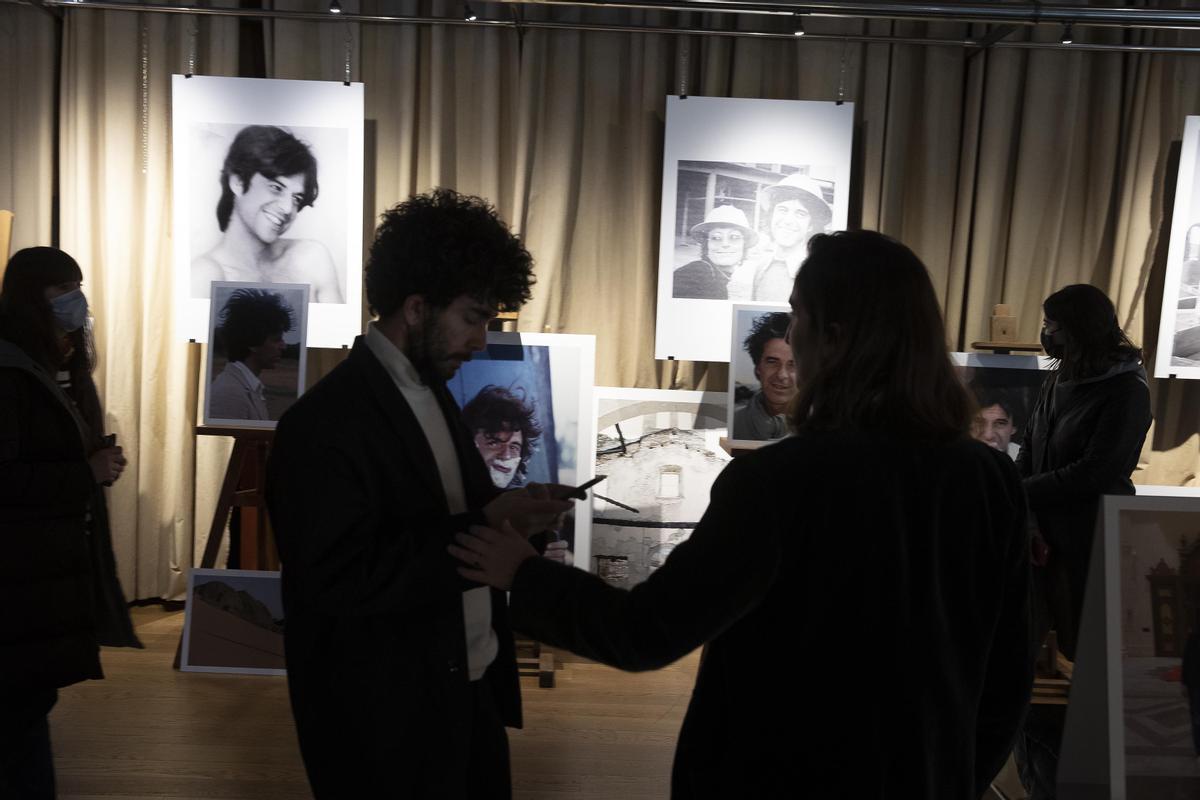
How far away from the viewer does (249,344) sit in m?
4.01

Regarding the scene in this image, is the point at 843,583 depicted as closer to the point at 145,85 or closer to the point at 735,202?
the point at 735,202

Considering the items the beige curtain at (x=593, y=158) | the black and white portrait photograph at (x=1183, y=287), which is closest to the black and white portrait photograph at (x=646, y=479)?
the beige curtain at (x=593, y=158)

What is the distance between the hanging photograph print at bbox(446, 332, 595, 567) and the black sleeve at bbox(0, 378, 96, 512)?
1.92 meters

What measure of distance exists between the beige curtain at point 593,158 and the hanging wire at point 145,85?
0.02 metres

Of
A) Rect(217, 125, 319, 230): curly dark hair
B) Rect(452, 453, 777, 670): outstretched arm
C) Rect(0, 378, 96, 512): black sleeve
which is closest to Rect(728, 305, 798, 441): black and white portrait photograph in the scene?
Rect(217, 125, 319, 230): curly dark hair

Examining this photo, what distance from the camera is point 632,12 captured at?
183 inches

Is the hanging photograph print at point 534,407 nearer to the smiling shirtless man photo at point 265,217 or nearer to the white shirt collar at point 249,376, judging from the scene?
the white shirt collar at point 249,376

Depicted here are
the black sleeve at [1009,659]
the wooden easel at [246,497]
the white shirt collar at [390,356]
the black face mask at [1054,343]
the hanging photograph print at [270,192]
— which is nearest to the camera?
the black sleeve at [1009,659]

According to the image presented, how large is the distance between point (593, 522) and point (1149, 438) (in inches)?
109

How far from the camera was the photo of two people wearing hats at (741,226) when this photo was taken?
453 centimetres

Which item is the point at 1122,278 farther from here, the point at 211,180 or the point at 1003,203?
the point at 211,180

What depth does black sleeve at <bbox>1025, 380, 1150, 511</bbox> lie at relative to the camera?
3330 millimetres

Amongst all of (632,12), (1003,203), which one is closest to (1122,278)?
(1003,203)

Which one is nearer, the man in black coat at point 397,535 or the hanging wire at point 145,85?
the man in black coat at point 397,535
